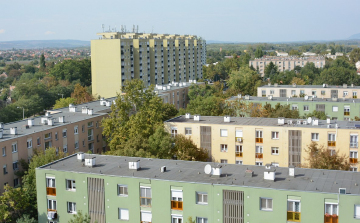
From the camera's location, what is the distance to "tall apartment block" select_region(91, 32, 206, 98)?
7988 cm

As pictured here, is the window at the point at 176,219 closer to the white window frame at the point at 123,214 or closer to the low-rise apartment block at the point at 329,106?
the white window frame at the point at 123,214

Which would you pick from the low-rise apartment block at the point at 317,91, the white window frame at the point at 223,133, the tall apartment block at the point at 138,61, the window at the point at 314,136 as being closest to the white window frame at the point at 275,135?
the window at the point at 314,136

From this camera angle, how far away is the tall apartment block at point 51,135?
33.0m

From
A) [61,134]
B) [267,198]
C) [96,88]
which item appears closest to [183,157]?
[61,134]

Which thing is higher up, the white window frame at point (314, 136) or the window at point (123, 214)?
the white window frame at point (314, 136)

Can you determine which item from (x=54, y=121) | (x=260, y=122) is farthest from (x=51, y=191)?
(x=260, y=122)

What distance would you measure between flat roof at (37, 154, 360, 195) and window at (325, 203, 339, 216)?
719mm

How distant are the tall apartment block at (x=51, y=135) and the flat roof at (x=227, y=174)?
8.49m

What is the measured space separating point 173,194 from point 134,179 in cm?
219

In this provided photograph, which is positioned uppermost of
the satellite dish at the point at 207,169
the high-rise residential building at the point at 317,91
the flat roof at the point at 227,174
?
the high-rise residential building at the point at 317,91

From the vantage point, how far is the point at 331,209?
780 inches

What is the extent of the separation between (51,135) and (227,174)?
19301mm

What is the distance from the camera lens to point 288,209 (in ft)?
67.1

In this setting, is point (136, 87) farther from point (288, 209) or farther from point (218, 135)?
point (288, 209)
